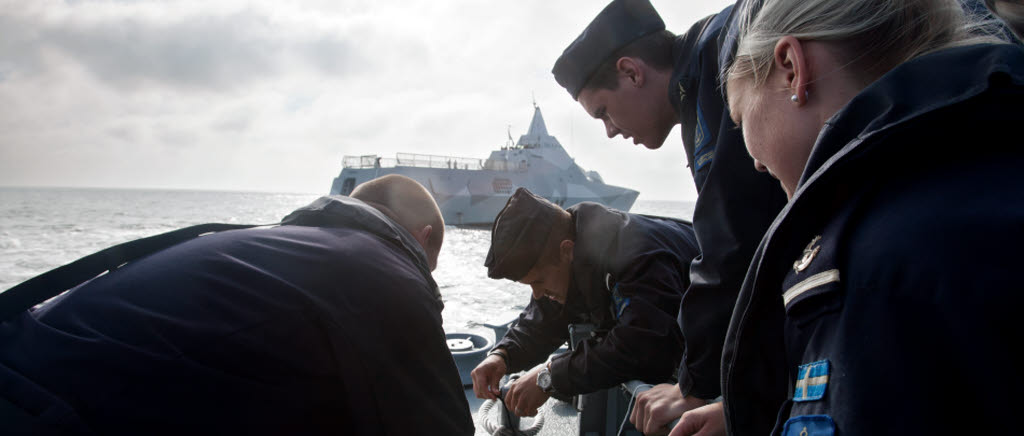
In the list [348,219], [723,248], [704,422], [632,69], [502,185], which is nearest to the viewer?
[704,422]

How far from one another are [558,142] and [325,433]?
36.2 m

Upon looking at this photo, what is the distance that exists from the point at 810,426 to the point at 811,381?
5 cm

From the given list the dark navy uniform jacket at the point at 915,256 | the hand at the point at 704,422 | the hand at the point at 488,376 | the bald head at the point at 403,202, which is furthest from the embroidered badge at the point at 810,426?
the hand at the point at 488,376

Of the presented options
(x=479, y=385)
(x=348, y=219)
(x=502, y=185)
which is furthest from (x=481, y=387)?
(x=502, y=185)

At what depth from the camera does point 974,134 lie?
0.46 meters

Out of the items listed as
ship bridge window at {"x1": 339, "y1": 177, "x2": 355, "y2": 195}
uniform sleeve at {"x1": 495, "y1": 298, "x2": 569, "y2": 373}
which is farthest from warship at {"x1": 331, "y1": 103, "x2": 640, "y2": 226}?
uniform sleeve at {"x1": 495, "y1": 298, "x2": 569, "y2": 373}

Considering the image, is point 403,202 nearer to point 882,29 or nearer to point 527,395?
point 527,395

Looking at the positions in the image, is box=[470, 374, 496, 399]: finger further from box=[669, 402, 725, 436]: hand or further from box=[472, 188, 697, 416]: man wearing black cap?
box=[669, 402, 725, 436]: hand

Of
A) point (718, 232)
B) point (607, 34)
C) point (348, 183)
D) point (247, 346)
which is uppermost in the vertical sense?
point (607, 34)

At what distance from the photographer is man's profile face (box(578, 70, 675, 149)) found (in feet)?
5.80

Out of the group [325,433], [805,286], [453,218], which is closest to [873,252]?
[805,286]

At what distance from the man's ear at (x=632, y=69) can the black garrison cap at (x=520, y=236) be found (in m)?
0.71

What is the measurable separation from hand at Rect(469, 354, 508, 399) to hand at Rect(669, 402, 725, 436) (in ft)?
4.30

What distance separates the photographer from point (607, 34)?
1.79 meters
